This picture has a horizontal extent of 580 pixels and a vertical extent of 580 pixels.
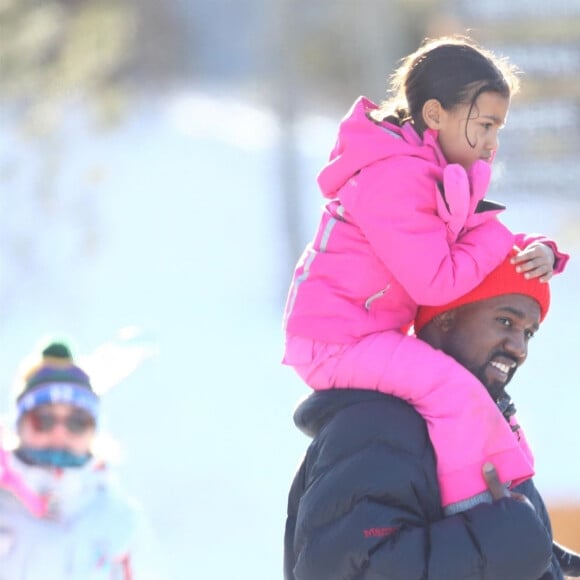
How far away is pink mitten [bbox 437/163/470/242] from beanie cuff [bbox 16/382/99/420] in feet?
4.44

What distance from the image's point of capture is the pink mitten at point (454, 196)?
241 centimetres

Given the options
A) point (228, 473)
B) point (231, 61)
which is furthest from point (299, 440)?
point (231, 61)

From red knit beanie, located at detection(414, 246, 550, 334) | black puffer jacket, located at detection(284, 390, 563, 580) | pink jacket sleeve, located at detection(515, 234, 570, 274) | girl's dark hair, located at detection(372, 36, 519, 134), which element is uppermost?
girl's dark hair, located at detection(372, 36, 519, 134)

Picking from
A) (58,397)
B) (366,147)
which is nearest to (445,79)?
(366,147)

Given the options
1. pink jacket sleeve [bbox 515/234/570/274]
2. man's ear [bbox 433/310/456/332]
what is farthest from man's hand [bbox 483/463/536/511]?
pink jacket sleeve [bbox 515/234/570/274]

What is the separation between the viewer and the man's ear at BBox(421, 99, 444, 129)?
2502mm

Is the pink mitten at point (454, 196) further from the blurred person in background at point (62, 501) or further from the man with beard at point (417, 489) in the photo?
the blurred person in background at point (62, 501)

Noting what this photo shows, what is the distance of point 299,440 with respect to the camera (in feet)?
27.8

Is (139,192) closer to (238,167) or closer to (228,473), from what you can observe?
(238,167)

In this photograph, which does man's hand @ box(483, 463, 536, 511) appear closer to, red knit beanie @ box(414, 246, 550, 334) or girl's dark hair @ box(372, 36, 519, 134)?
red knit beanie @ box(414, 246, 550, 334)

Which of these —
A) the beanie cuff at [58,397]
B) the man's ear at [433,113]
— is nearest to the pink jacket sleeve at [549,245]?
the man's ear at [433,113]

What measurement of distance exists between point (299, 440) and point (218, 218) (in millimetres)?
7358

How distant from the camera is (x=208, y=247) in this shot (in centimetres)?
1462

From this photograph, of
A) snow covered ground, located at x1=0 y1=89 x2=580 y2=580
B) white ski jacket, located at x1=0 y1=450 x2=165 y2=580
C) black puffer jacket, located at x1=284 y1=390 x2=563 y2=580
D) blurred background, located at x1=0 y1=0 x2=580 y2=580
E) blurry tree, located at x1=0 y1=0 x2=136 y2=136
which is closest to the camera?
black puffer jacket, located at x1=284 y1=390 x2=563 y2=580
